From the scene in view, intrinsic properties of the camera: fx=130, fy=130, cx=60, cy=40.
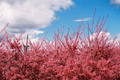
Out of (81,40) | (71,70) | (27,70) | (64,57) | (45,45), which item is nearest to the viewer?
(71,70)

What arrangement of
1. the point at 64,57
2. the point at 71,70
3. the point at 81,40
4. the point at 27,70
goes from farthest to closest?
the point at 81,40 < the point at 64,57 < the point at 27,70 < the point at 71,70

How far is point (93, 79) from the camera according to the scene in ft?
12.9

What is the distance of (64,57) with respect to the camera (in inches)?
224

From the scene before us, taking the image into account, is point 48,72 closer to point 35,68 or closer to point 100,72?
point 35,68

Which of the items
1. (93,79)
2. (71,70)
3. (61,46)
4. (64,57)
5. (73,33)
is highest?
(73,33)

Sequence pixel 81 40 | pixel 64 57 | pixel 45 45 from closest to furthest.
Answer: pixel 64 57 < pixel 81 40 < pixel 45 45

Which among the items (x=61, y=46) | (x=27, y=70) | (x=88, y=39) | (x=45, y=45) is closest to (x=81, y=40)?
(x=88, y=39)

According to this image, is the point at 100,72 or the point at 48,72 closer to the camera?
the point at 100,72

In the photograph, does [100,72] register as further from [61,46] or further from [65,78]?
[61,46]

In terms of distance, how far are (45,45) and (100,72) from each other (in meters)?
4.27

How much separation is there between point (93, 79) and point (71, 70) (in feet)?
2.38

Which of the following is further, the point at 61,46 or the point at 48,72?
the point at 61,46

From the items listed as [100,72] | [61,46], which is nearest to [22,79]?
[100,72]

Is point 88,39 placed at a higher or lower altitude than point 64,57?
higher
